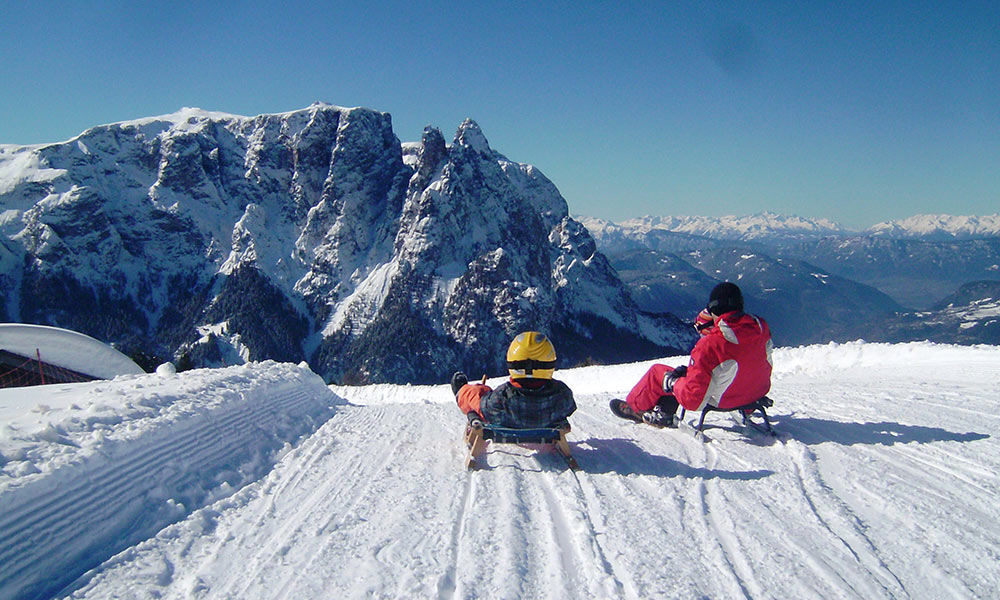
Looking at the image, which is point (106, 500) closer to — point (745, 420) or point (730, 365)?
point (730, 365)

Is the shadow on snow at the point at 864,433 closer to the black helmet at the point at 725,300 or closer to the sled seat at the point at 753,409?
the sled seat at the point at 753,409

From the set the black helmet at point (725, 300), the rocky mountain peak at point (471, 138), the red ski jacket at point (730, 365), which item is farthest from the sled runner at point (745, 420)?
the rocky mountain peak at point (471, 138)

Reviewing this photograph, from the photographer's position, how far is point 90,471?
14.3 feet

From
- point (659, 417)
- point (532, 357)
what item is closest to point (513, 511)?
point (532, 357)

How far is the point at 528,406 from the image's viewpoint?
545cm

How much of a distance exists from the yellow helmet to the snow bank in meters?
2.98

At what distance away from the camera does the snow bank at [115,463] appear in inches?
135

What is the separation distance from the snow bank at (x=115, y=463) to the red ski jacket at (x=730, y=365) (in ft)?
16.0

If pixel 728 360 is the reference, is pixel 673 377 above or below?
below

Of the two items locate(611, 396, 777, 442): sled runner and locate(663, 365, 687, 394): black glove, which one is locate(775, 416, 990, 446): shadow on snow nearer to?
locate(611, 396, 777, 442): sled runner

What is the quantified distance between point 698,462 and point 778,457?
2.70 ft

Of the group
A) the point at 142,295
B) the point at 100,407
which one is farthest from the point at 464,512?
the point at 142,295

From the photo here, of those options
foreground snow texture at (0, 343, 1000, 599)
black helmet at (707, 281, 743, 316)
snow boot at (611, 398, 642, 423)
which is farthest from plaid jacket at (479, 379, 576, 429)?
snow boot at (611, 398, 642, 423)

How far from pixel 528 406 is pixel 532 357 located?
551mm
